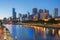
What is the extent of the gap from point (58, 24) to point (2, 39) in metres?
42.1

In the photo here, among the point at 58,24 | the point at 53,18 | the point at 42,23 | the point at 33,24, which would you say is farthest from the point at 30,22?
the point at 58,24

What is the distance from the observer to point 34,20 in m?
68.9

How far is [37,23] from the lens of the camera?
2564 inches

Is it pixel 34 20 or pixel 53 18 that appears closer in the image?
pixel 53 18

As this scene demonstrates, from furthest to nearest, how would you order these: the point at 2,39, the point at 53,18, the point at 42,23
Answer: the point at 42,23 < the point at 53,18 < the point at 2,39

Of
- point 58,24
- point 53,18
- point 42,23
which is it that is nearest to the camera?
point 58,24

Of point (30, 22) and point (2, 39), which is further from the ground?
point (2, 39)

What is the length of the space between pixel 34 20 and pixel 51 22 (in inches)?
586

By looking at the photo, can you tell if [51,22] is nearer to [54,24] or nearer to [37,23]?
[54,24]

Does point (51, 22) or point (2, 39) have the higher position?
point (2, 39)

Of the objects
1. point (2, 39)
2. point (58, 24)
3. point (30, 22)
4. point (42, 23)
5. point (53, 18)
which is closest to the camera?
point (2, 39)

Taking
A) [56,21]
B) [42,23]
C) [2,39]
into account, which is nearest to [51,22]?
[56,21]

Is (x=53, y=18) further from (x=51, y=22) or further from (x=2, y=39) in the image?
(x=2, y=39)

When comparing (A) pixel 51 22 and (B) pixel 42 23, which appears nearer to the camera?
(A) pixel 51 22
